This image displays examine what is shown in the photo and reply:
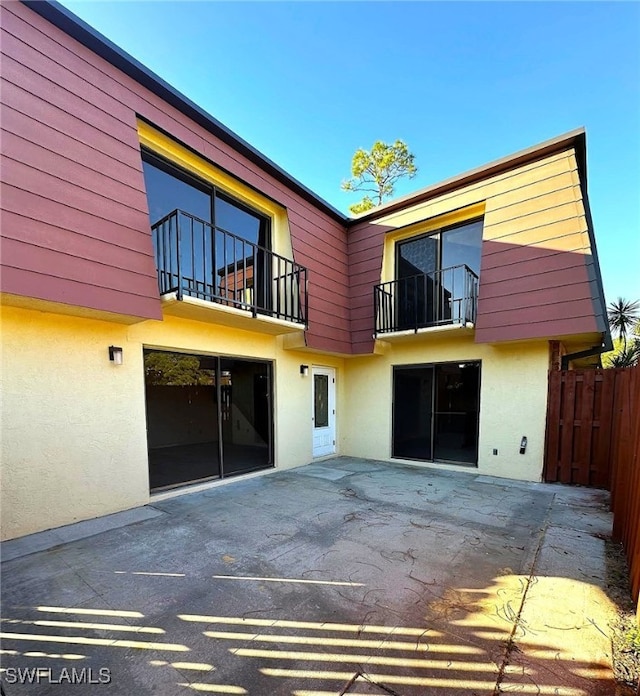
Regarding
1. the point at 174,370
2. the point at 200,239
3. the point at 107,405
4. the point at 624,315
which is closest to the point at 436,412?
the point at 174,370

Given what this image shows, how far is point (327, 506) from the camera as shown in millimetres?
4559

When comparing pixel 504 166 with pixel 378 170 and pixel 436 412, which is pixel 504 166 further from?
pixel 378 170

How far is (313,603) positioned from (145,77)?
20.5ft

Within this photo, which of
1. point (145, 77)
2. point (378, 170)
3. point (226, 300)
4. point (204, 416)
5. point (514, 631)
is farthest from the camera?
point (378, 170)

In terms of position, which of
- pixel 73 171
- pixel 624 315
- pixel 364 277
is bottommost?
pixel 624 315

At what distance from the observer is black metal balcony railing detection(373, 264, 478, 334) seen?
6422 mm

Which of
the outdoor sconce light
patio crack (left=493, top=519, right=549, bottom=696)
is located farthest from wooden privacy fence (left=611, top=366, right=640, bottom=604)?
the outdoor sconce light

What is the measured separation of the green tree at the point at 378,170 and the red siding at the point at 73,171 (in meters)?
11.2

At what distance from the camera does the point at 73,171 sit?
12.0 feet

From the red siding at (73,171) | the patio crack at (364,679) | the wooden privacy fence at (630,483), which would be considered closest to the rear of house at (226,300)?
the red siding at (73,171)

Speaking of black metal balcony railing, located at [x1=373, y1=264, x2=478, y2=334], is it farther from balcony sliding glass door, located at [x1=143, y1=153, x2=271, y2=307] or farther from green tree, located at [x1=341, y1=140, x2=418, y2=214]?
green tree, located at [x1=341, y1=140, x2=418, y2=214]

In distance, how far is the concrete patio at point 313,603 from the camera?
181cm

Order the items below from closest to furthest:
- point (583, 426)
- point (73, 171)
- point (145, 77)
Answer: point (73, 171) → point (145, 77) → point (583, 426)

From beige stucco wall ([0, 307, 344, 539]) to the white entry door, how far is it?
3.43 metres
